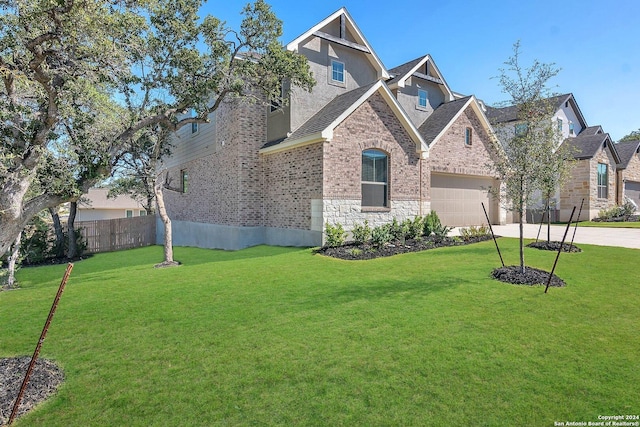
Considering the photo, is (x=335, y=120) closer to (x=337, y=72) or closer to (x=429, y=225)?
(x=337, y=72)

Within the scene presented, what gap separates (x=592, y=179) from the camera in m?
24.2

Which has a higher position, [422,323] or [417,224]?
[417,224]

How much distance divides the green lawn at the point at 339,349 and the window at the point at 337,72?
11452 mm

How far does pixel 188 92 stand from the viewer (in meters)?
10.0

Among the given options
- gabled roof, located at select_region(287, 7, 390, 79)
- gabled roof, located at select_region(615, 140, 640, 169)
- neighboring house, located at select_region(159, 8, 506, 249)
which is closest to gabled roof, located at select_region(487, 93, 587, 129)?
gabled roof, located at select_region(615, 140, 640, 169)

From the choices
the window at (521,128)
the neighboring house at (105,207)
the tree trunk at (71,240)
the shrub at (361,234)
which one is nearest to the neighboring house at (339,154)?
the shrub at (361,234)

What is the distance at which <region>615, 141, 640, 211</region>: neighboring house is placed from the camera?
26641 mm

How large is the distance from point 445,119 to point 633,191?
2242 centimetres

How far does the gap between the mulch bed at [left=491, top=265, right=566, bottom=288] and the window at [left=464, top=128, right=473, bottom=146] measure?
11.9m

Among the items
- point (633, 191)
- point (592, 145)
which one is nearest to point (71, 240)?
point (592, 145)

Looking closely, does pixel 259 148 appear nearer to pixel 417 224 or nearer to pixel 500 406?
pixel 417 224

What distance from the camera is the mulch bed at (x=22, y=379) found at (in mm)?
3502

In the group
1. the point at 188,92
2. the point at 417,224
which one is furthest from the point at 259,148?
the point at 417,224

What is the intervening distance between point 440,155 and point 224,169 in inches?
438
